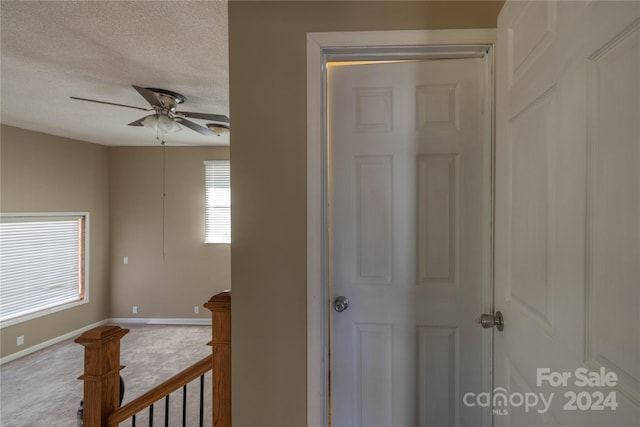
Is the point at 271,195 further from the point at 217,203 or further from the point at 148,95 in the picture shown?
the point at 217,203

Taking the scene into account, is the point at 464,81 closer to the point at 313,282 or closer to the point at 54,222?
the point at 313,282

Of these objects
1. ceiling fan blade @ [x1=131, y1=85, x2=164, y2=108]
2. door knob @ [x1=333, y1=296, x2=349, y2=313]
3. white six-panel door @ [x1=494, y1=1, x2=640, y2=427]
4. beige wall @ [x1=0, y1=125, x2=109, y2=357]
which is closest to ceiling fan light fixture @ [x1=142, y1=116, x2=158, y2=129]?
ceiling fan blade @ [x1=131, y1=85, x2=164, y2=108]

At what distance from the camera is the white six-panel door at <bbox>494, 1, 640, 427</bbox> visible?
1.69 feet

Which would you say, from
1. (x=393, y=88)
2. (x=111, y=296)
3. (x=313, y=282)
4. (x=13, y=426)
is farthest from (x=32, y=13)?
(x=111, y=296)

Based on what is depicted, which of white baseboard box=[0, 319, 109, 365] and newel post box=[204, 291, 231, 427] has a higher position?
newel post box=[204, 291, 231, 427]

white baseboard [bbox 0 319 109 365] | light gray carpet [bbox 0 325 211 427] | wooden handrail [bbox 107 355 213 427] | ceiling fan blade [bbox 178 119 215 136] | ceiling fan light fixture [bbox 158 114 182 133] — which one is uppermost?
ceiling fan blade [bbox 178 119 215 136]

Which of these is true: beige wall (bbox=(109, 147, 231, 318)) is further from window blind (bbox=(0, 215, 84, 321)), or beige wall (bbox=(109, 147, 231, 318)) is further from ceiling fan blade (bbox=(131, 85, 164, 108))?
ceiling fan blade (bbox=(131, 85, 164, 108))

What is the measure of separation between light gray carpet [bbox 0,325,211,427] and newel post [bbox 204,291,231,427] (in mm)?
1846

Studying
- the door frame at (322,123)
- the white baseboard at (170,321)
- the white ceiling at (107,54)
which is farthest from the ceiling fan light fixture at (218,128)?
the white baseboard at (170,321)

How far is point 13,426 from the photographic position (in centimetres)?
249

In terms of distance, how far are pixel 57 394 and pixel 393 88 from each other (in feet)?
13.8

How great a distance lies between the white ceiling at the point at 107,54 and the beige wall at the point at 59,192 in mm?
700

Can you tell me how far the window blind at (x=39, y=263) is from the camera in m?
3.41

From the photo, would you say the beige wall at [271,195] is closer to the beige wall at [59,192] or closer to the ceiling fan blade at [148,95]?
the ceiling fan blade at [148,95]
